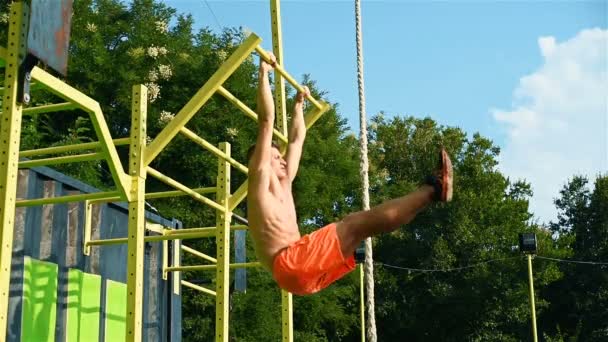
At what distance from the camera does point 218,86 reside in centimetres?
433

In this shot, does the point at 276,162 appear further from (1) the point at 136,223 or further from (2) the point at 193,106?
(1) the point at 136,223

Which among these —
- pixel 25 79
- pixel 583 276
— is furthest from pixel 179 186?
pixel 583 276

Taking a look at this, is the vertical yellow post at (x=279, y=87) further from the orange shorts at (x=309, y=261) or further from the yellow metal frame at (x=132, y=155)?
the orange shorts at (x=309, y=261)

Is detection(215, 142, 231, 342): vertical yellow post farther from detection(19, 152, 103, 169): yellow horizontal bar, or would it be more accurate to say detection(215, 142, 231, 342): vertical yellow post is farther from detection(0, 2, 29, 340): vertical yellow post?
detection(0, 2, 29, 340): vertical yellow post

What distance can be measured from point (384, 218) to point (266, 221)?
56 cm

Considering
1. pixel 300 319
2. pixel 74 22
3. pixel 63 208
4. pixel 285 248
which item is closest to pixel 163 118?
pixel 74 22

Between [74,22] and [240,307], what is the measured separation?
6.04 m

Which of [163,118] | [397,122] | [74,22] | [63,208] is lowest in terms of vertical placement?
[63,208]

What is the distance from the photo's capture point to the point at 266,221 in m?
3.49

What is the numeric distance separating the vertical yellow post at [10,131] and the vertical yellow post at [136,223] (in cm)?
102

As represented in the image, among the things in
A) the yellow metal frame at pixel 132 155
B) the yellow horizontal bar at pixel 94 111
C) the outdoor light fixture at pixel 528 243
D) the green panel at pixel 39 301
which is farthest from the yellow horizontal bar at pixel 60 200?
the outdoor light fixture at pixel 528 243

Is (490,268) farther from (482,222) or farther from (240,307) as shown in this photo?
(240,307)

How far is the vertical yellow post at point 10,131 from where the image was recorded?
117 inches

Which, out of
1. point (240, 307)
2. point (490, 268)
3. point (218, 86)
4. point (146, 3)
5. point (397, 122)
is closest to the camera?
point (218, 86)
